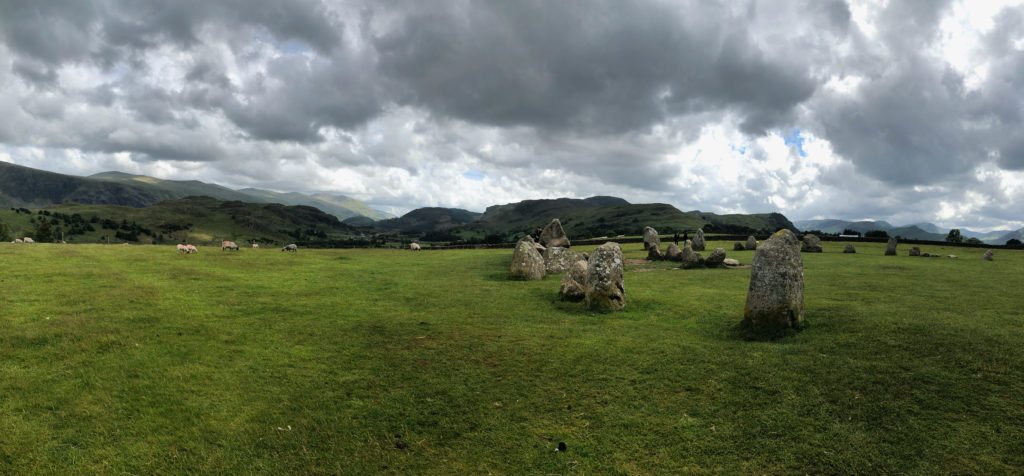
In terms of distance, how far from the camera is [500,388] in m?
9.21

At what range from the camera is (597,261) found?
1636 centimetres

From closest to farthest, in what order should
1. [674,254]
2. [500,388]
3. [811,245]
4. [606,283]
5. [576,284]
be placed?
1. [500,388]
2. [606,283]
3. [576,284]
4. [674,254]
5. [811,245]

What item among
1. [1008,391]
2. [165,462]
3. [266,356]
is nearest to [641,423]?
[1008,391]

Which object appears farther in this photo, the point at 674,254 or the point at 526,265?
the point at 674,254

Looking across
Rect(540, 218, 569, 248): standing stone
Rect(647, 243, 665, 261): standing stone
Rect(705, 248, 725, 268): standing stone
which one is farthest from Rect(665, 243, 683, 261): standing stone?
Rect(540, 218, 569, 248): standing stone

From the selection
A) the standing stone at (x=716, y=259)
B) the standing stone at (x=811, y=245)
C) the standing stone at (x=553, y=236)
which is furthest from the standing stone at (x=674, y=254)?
the standing stone at (x=811, y=245)

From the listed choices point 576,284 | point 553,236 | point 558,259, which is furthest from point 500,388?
point 553,236

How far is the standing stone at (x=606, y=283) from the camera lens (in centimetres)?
1594

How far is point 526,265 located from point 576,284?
7.04 metres

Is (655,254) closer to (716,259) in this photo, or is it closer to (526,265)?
(716,259)

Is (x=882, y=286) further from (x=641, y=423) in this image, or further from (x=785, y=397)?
(x=641, y=423)

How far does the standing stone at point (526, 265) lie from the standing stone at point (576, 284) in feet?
19.6

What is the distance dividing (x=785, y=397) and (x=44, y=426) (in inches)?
532

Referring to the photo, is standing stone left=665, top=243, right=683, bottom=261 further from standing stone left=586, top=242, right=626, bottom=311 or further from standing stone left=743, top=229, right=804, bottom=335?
standing stone left=743, top=229, right=804, bottom=335
